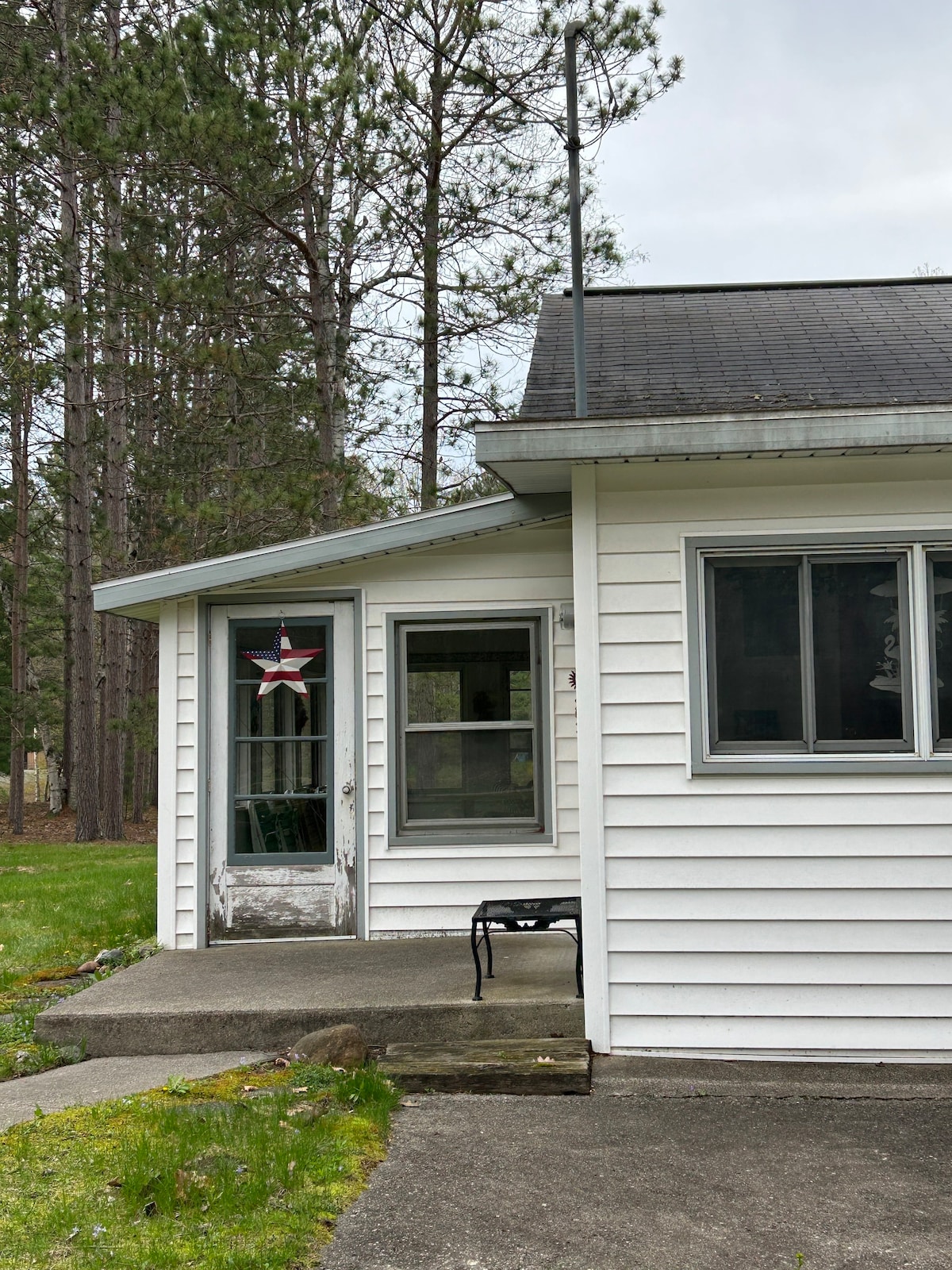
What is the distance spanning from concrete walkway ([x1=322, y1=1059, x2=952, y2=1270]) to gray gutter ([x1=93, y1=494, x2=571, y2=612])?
2915mm

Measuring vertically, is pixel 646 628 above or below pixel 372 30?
below

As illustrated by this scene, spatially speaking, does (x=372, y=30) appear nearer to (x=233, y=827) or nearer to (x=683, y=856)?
(x=233, y=827)

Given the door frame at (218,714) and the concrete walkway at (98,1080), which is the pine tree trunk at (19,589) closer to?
the door frame at (218,714)

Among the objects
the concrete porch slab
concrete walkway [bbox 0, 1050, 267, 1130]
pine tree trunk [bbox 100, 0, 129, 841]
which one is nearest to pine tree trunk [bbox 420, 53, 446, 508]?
pine tree trunk [bbox 100, 0, 129, 841]

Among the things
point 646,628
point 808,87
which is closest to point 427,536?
point 646,628

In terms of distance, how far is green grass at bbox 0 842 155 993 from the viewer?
7824mm

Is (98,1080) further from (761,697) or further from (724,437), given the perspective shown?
(724,437)

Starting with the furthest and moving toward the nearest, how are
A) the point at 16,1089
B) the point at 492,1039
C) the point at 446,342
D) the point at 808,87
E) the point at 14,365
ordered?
the point at 808,87 → the point at 14,365 → the point at 446,342 → the point at 492,1039 → the point at 16,1089

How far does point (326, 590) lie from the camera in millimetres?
6926

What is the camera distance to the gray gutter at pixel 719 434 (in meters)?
4.76

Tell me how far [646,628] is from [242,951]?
10.6 ft

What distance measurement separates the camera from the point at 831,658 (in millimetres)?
5070

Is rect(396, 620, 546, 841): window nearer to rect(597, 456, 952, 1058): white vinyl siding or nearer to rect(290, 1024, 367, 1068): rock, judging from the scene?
rect(597, 456, 952, 1058): white vinyl siding

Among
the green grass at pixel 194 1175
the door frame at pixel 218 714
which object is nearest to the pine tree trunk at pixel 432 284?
the door frame at pixel 218 714
